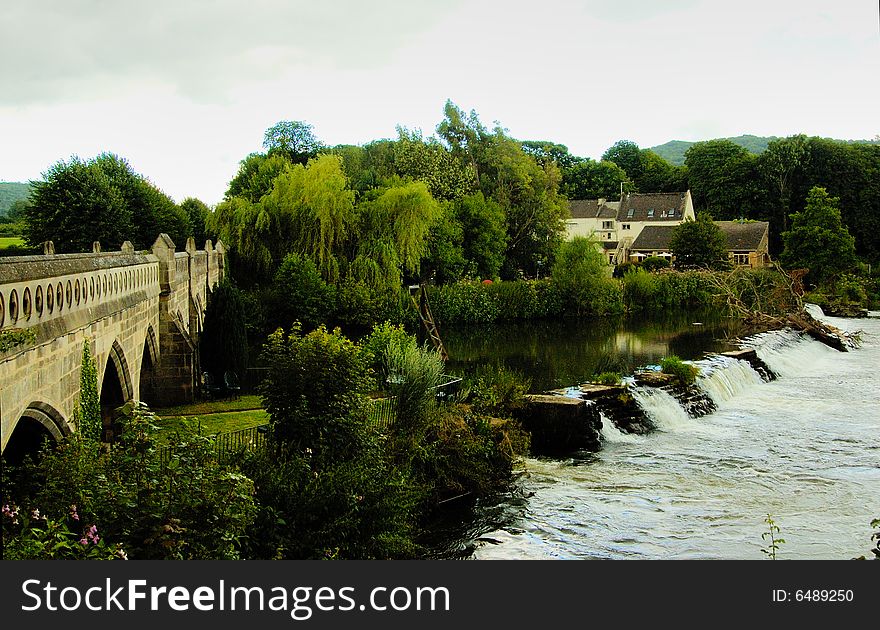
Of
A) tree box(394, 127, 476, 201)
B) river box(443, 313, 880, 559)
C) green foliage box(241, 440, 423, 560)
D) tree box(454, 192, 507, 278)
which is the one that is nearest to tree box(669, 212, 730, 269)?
tree box(454, 192, 507, 278)

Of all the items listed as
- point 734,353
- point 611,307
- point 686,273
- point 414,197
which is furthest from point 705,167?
point 734,353

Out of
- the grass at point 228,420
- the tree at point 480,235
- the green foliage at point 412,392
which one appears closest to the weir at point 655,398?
the green foliage at point 412,392

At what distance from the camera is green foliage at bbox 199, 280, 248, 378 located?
19.4 meters

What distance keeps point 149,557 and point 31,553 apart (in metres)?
1.06

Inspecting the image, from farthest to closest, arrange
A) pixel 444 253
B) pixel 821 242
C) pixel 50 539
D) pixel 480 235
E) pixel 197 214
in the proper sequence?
pixel 821 242, pixel 197 214, pixel 480 235, pixel 444 253, pixel 50 539

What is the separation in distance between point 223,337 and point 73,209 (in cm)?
1807

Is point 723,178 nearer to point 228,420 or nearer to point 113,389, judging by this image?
point 228,420

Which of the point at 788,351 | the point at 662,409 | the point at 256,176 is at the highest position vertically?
the point at 256,176

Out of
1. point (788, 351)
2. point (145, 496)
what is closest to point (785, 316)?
point (788, 351)

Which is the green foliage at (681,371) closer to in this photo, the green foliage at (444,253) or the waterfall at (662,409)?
the waterfall at (662,409)

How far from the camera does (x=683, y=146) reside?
115500mm

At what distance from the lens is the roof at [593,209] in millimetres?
76312

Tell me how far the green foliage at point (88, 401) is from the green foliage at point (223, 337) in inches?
355

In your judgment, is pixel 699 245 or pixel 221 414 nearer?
pixel 221 414
